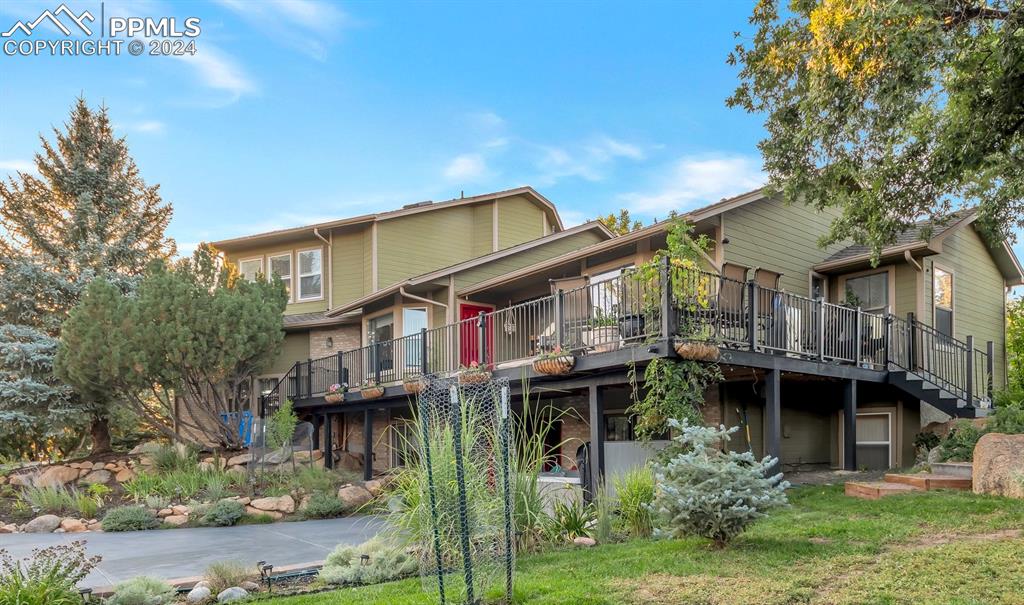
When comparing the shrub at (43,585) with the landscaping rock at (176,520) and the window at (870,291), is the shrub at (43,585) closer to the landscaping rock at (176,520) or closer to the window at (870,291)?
the landscaping rock at (176,520)

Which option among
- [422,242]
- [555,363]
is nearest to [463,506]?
[555,363]

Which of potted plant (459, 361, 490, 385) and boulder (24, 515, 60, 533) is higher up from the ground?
potted plant (459, 361, 490, 385)

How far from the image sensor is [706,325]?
9.30 metres

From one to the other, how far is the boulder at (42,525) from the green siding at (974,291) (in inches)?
614

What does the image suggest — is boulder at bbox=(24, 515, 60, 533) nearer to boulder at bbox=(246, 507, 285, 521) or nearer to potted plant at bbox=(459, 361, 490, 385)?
boulder at bbox=(246, 507, 285, 521)

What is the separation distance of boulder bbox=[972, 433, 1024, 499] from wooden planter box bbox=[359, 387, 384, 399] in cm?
1043

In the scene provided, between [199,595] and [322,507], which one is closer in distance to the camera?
[199,595]

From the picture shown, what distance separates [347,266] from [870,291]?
512 inches

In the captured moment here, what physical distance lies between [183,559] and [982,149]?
34.8 feet

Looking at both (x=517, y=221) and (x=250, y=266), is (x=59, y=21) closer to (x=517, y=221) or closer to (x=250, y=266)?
(x=250, y=266)

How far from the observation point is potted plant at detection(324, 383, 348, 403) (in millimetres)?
16672

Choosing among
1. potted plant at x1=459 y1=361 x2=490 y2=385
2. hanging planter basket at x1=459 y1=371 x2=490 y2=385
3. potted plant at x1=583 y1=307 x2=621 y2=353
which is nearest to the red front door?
potted plant at x1=459 y1=361 x2=490 y2=385

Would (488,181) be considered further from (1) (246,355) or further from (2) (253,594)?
(2) (253,594)

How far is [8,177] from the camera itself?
19094 mm
